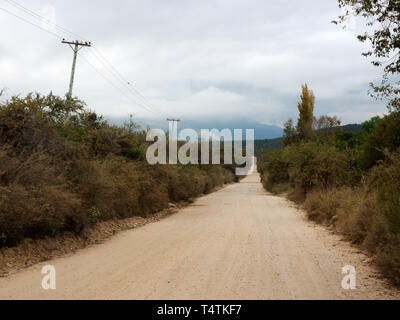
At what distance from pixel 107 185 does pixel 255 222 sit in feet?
22.4

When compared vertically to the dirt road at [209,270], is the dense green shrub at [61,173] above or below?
above

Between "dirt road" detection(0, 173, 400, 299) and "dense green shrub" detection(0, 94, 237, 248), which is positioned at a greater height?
"dense green shrub" detection(0, 94, 237, 248)

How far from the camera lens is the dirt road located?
21.0 ft

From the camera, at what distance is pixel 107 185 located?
13484 millimetres

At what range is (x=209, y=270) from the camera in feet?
26.2

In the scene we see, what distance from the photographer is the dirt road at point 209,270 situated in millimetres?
6414

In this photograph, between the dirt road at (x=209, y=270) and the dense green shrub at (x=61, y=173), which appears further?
the dense green shrub at (x=61, y=173)

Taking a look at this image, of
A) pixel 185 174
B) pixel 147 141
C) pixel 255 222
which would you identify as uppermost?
pixel 147 141

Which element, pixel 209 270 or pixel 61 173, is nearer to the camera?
pixel 209 270

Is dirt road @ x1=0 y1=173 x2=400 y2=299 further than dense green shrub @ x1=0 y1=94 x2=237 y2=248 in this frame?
No

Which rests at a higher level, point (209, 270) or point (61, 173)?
point (61, 173)

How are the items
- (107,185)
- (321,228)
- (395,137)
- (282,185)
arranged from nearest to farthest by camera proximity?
1. (107,185)
2. (321,228)
3. (395,137)
4. (282,185)
